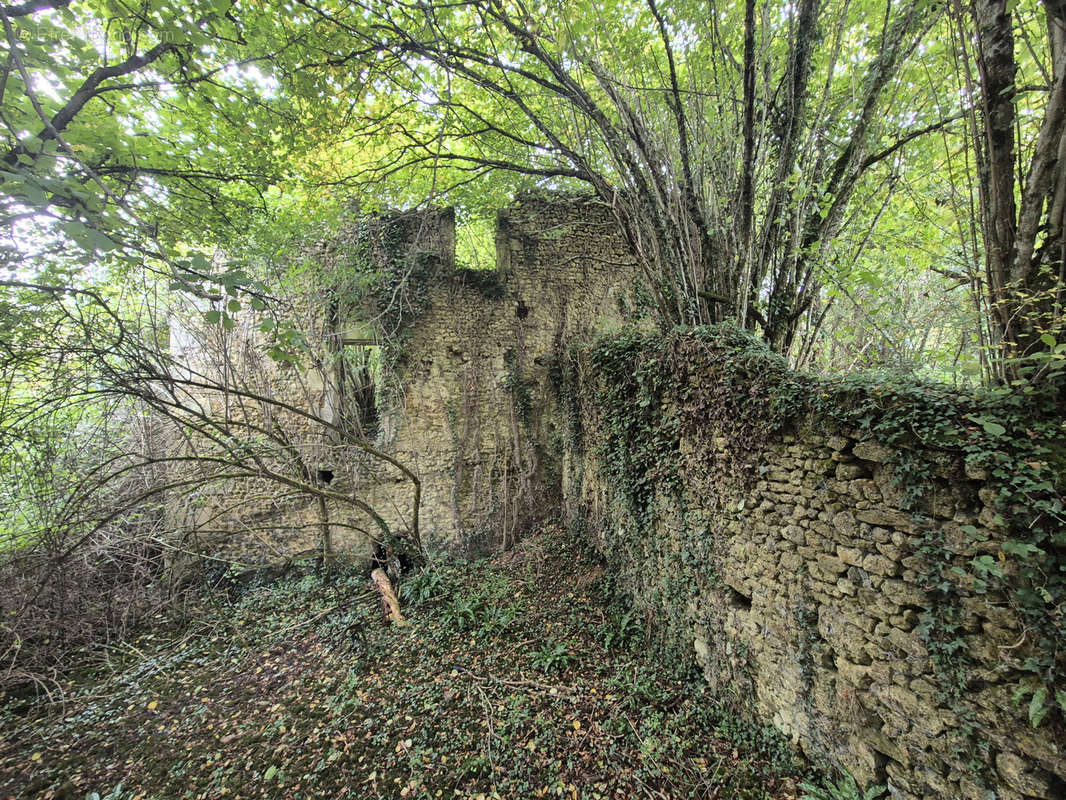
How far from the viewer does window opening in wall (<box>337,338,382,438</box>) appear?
7.45 m

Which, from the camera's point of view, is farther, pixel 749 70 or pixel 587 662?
pixel 587 662

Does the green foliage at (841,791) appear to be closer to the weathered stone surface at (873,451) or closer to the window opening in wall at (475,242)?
the weathered stone surface at (873,451)

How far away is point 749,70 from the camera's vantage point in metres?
3.31

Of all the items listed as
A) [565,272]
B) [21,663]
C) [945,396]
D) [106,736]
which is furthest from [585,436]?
[21,663]

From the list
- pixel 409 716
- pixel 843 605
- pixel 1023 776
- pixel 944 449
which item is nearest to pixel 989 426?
pixel 944 449

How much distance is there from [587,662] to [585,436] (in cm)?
312

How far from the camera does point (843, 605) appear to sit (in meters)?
2.54

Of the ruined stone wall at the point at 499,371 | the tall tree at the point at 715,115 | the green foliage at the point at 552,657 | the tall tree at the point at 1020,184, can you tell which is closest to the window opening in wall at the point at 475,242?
the ruined stone wall at the point at 499,371

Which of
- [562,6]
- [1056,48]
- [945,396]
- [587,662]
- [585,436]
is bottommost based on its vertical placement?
[587,662]

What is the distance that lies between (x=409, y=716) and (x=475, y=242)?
11.3m

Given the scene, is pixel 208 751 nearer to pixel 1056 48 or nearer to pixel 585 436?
pixel 585 436

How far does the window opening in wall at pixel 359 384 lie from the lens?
7.45 meters

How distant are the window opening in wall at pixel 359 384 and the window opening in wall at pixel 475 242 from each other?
3.13 m

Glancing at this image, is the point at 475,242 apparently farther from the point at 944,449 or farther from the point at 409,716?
the point at 944,449
